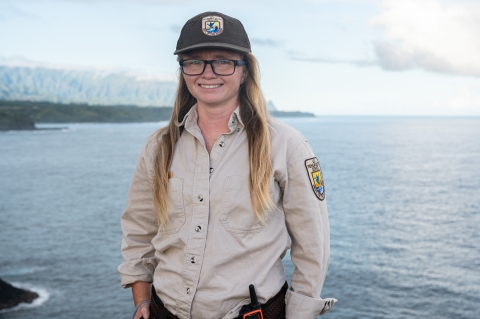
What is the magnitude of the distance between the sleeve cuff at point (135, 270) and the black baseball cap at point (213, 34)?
3.41 feet

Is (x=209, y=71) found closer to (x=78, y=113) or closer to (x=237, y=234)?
(x=237, y=234)

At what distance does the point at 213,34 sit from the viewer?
2264mm

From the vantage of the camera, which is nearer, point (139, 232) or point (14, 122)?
point (139, 232)

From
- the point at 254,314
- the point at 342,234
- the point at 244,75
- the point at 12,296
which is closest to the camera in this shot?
the point at 254,314

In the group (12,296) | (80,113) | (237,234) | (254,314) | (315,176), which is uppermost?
(80,113)

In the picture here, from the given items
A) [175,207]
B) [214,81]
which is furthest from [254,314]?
[214,81]

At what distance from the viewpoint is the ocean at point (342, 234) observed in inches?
1468

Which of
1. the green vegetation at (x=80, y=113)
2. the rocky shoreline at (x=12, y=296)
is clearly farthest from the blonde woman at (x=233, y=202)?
the green vegetation at (x=80, y=113)

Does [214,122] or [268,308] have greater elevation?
[214,122]

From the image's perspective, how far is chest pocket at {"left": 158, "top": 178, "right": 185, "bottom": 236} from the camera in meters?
2.36

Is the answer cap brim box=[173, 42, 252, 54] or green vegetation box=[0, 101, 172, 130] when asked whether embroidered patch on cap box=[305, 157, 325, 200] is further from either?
green vegetation box=[0, 101, 172, 130]

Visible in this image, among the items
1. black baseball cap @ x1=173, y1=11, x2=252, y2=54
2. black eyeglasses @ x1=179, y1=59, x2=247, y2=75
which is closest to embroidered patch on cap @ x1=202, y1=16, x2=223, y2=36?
black baseball cap @ x1=173, y1=11, x2=252, y2=54

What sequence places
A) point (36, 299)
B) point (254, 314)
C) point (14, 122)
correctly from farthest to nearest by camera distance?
point (14, 122)
point (36, 299)
point (254, 314)

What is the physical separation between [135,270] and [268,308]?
731mm
